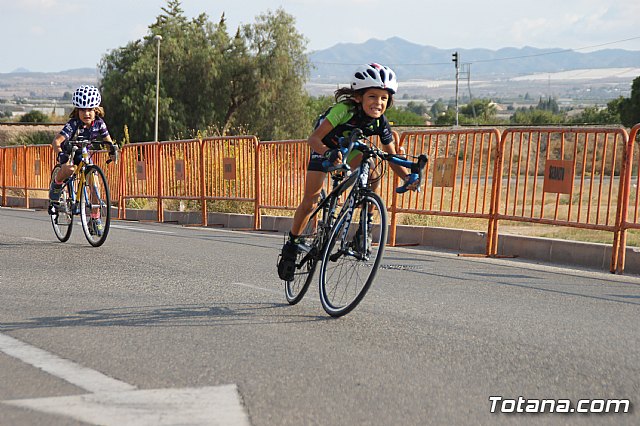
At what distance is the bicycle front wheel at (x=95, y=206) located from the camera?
38.8 feet

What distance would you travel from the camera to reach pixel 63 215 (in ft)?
41.3

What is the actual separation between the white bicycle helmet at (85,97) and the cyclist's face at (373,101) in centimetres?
569

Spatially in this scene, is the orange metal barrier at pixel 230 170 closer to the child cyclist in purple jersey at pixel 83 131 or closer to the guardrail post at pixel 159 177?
the guardrail post at pixel 159 177

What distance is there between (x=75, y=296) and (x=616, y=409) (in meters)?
4.91

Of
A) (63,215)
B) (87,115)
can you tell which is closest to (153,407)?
(87,115)

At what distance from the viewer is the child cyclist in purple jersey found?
11.9 metres

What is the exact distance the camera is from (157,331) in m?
6.66

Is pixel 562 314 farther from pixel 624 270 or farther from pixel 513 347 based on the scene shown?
pixel 624 270

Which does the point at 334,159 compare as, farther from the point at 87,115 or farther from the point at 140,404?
the point at 87,115

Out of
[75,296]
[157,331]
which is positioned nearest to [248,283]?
[75,296]

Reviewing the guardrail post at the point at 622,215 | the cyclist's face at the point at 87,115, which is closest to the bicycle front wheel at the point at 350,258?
the guardrail post at the point at 622,215

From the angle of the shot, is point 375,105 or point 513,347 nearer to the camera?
point 513,347

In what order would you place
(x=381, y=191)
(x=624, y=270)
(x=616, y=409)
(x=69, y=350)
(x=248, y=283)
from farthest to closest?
(x=381, y=191) → (x=624, y=270) → (x=248, y=283) → (x=69, y=350) → (x=616, y=409)

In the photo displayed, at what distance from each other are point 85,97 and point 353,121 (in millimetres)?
5629
